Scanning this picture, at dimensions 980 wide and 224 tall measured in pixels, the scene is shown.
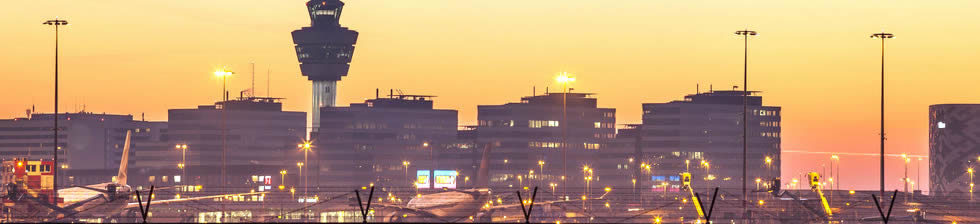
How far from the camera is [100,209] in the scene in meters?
141

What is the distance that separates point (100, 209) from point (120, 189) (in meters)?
31.8

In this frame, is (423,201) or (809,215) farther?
(423,201)

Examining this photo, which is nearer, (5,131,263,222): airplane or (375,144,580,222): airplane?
(5,131,263,222): airplane

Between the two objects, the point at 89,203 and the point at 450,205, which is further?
the point at 89,203

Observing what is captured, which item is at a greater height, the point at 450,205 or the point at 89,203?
the point at 450,205

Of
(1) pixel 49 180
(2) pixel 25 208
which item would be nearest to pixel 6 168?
(1) pixel 49 180

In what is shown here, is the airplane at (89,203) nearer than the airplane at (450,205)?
Yes

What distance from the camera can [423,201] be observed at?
143000 millimetres

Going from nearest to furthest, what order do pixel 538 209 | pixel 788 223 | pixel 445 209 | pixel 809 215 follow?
pixel 788 223, pixel 809 215, pixel 445 209, pixel 538 209

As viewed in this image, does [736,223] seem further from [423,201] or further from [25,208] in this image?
[25,208]

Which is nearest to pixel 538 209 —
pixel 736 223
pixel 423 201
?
pixel 423 201

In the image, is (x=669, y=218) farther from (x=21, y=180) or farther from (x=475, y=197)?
(x=21, y=180)

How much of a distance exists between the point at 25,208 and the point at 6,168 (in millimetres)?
25084

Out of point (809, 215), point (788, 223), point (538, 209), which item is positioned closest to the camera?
point (788, 223)
